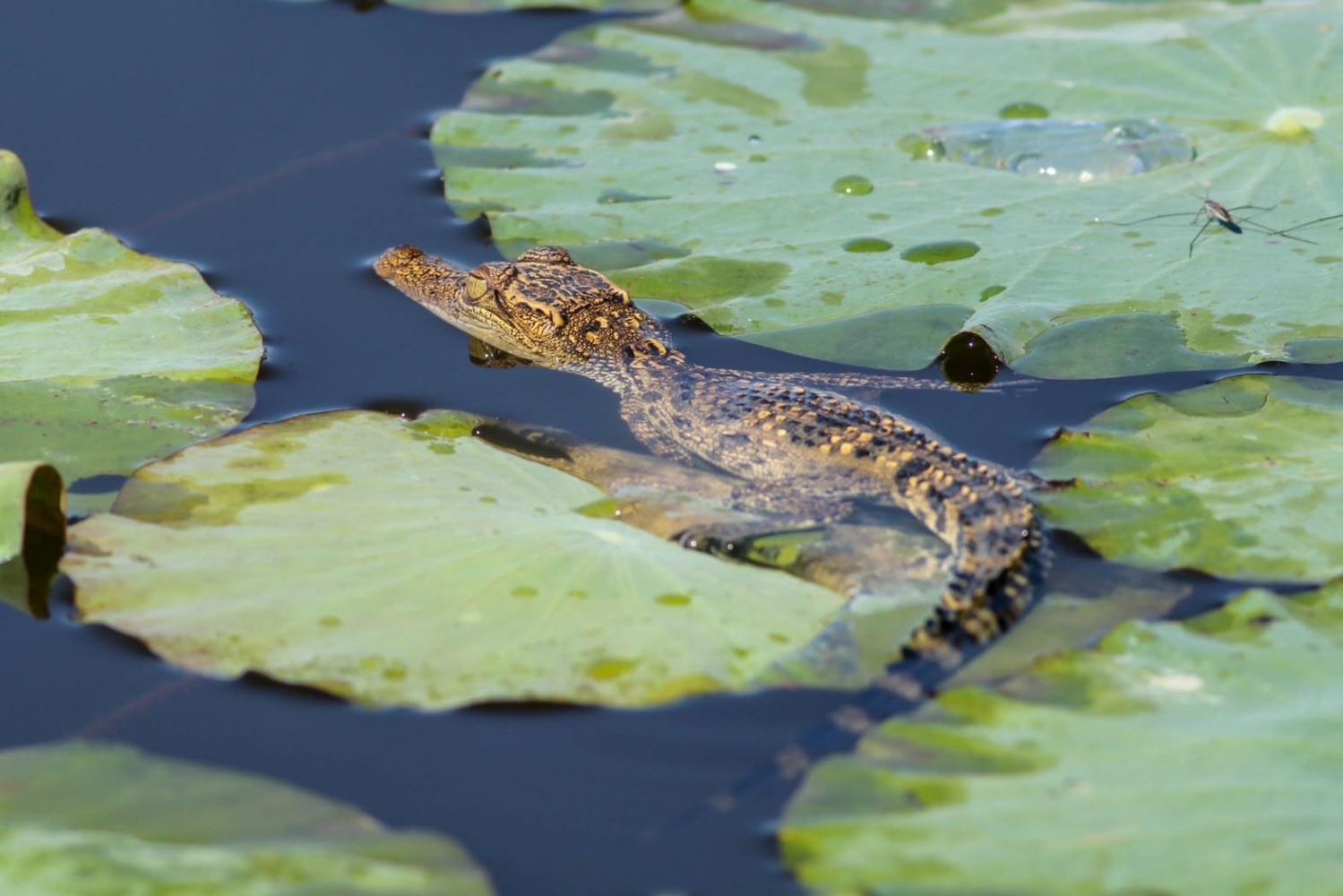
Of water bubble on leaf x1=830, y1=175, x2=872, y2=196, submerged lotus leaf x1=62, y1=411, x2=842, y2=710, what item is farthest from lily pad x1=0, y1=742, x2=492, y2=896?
water bubble on leaf x1=830, y1=175, x2=872, y2=196

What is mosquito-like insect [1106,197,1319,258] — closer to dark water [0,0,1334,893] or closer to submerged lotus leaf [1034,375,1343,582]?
dark water [0,0,1334,893]


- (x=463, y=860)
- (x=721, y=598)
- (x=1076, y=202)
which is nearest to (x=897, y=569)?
(x=721, y=598)

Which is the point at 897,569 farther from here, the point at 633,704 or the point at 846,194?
the point at 846,194

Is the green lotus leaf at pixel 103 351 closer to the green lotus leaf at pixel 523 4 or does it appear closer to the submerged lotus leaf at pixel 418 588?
the submerged lotus leaf at pixel 418 588

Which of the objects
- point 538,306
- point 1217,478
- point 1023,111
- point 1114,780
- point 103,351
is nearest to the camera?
point 1114,780

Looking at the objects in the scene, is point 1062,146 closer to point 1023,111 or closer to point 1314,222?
point 1023,111

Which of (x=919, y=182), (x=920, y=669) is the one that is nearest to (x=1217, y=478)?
(x=920, y=669)
